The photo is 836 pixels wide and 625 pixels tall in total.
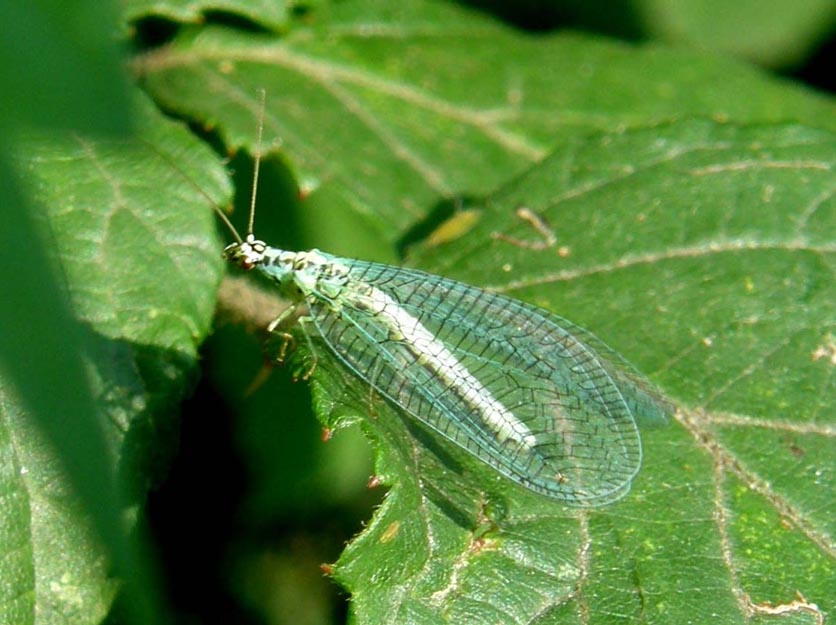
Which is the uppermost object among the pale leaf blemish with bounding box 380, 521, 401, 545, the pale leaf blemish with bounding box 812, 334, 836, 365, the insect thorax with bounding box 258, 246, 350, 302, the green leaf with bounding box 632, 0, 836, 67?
the pale leaf blemish with bounding box 812, 334, 836, 365

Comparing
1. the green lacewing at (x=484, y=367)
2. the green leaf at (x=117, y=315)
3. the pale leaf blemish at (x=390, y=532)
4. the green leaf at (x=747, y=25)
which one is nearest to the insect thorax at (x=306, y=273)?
the green lacewing at (x=484, y=367)

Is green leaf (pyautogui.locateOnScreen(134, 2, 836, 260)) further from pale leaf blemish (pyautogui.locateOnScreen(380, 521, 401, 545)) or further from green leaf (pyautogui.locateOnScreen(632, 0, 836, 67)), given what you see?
pale leaf blemish (pyautogui.locateOnScreen(380, 521, 401, 545))

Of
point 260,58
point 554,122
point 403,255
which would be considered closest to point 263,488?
point 403,255

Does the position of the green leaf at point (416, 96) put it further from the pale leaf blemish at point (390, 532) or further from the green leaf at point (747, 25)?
the pale leaf blemish at point (390, 532)

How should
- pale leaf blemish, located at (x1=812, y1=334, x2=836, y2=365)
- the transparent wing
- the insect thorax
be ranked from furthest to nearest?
the insect thorax, pale leaf blemish, located at (x1=812, y1=334, x2=836, y2=365), the transparent wing

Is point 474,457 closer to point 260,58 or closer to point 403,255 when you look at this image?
point 403,255

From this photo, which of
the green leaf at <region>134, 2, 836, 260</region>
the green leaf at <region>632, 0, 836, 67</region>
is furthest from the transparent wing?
the green leaf at <region>632, 0, 836, 67</region>

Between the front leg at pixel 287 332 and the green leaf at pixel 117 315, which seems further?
the front leg at pixel 287 332
